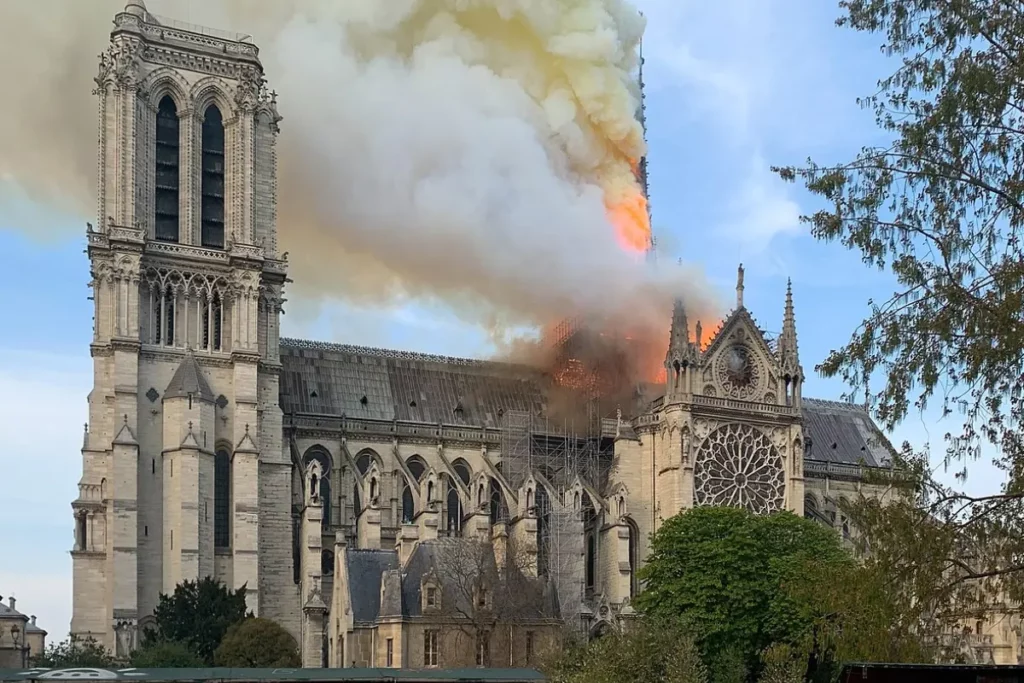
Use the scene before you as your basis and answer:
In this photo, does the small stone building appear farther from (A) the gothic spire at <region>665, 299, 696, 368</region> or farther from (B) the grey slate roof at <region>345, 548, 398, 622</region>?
(A) the gothic spire at <region>665, 299, 696, 368</region>

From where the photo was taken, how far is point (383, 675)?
178 ft

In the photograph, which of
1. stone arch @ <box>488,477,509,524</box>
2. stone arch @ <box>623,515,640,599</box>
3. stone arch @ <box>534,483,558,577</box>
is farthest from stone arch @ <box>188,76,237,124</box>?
stone arch @ <box>623,515,640,599</box>

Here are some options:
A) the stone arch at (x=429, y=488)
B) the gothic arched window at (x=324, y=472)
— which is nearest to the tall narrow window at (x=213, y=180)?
the gothic arched window at (x=324, y=472)

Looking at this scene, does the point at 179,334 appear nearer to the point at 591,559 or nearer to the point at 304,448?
the point at 304,448

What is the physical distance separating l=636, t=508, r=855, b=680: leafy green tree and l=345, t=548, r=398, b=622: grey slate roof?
1183cm

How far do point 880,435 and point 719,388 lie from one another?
5390cm

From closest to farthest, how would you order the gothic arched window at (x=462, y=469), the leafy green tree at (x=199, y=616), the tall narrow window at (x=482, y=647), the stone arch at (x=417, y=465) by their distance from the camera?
1. the tall narrow window at (x=482, y=647)
2. the leafy green tree at (x=199, y=616)
3. the stone arch at (x=417, y=465)
4. the gothic arched window at (x=462, y=469)

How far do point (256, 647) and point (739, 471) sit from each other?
95.1 ft

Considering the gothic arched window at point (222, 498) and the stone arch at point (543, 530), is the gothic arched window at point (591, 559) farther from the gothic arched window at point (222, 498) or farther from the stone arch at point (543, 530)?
the gothic arched window at point (222, 498)

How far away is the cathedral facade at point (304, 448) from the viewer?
228ft

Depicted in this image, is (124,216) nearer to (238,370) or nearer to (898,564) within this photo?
(238,370)

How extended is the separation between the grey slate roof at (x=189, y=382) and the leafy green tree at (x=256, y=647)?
1299 centimetres

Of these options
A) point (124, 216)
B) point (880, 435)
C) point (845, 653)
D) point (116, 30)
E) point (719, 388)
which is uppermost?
point (116, 30)

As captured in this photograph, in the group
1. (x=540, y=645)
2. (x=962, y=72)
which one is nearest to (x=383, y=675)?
(x=540, y=645)
